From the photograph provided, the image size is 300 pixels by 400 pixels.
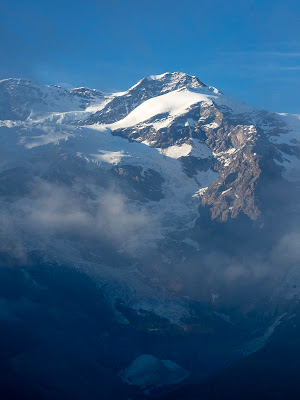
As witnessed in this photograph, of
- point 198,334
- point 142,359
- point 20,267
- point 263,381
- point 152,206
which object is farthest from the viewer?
point 152,206

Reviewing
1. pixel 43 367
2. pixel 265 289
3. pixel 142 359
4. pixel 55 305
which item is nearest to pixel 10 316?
pixel 55 305

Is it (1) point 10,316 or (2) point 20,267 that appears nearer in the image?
(1) point 10,316

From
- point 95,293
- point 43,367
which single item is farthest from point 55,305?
→ point 43,367

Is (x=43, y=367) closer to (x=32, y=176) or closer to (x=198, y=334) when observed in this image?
(x=198, y=334)

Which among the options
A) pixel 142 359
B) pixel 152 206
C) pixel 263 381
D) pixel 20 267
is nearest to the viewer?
pixel 263 381

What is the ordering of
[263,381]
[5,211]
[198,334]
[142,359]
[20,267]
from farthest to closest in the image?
1. [5,211]
2. [20,267]
3. [198,334]
4. [142,359]
5. [263,381]

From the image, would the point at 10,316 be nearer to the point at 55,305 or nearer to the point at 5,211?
the point at 55,305

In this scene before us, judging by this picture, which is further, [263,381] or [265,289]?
[265,289]

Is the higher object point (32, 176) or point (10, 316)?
point (32, 176)

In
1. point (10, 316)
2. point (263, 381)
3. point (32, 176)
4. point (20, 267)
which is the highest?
point (32, 176)
